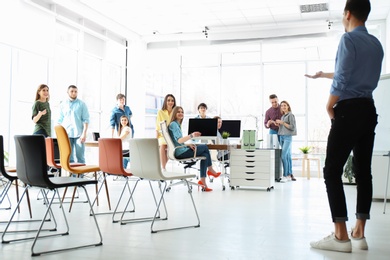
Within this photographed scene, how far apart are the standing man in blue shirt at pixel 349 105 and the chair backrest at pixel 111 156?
1.99 metres

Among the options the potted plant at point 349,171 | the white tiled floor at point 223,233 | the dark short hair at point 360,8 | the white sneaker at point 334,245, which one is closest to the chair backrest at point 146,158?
the white tiled floor at point 223,233

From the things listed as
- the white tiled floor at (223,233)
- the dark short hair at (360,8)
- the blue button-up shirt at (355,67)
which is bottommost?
the white tiled floor at (223,233)

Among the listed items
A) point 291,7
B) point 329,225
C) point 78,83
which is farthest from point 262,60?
point 329,225

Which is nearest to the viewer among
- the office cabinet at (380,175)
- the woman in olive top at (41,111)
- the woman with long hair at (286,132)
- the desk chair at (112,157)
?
A: the desk chair at (112,157)

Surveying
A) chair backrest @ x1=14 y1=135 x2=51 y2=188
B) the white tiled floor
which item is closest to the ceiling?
the white tiled floor

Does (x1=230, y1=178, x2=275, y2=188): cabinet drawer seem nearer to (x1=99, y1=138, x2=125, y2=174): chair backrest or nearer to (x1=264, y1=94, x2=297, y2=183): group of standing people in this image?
(x1=264, y1=94, x2=297, y2=183): group of standing people

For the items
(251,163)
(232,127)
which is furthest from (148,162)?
(232,127)

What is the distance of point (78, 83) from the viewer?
29.6 feet

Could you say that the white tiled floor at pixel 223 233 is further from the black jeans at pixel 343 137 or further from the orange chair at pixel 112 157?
the orange chair at pixel 112 157

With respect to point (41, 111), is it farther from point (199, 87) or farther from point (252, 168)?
point (199, 87)

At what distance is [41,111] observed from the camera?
6059 mm

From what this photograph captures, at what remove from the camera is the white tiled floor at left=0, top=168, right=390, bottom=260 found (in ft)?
8.91

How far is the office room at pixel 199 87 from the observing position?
3184mm

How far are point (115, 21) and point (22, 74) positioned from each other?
2.84 meters
